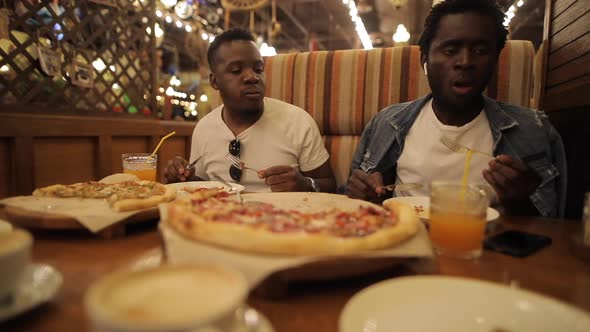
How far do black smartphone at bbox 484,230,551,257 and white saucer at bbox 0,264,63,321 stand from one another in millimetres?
982

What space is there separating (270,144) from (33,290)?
161 centimetres

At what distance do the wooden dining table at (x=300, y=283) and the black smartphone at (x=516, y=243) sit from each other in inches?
0.8

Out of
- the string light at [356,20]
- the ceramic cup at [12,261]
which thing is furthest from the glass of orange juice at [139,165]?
the string light at [356,20]

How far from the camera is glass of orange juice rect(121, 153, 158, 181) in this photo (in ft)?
5.87

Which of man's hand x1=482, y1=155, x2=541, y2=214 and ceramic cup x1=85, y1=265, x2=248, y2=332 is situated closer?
ceramic cup x1=85, y1=265, x2=248, y2=332

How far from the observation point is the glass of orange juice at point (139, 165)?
1.79 m

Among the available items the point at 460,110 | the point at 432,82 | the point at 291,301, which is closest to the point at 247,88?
the point at 432,82

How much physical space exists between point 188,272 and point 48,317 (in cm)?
29

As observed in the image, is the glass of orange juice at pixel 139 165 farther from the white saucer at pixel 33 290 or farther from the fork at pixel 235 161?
the white saucer at pixel 33 290

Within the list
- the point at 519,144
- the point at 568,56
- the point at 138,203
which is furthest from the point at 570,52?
the point at 138,203

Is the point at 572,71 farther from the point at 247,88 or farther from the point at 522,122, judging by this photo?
the point at 247,88

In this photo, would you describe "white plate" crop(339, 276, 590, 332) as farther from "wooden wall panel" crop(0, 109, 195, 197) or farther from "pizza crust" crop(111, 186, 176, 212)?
"wooden wall panel" crop(0, 109, 195, 197)

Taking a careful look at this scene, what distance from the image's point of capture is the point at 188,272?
0.50 m

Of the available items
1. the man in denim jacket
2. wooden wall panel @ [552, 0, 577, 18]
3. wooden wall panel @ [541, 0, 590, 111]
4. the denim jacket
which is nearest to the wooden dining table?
the man in denim jacket
